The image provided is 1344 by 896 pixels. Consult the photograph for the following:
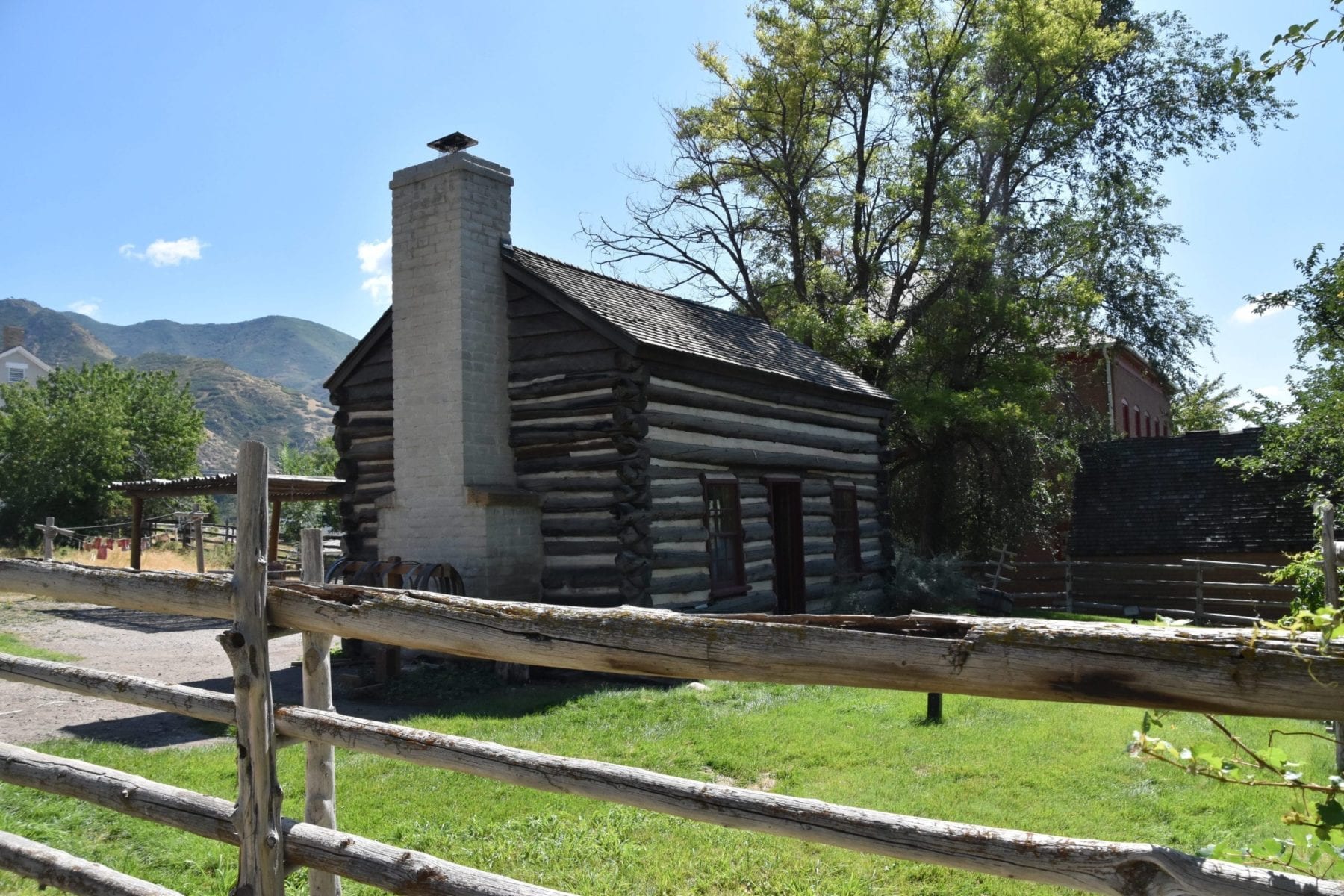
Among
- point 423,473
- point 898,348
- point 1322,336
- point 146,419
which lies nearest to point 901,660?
point 423,473

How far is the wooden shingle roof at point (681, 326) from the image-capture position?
1287 cm

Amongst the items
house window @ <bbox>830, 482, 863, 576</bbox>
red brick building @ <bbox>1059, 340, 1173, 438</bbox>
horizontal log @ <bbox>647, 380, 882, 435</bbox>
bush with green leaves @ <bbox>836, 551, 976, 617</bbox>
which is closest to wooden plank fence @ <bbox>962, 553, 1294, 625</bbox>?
bush with green leaves @ <bbox>836, 551, 976, 617</bbox>

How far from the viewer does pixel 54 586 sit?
186 inches

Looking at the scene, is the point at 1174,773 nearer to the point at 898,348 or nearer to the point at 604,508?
the point at 604,508

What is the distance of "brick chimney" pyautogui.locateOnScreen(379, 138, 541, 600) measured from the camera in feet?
40.9

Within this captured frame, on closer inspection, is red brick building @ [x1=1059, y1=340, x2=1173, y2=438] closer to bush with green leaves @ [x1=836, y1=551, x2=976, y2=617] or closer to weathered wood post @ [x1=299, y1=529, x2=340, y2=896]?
bush with green leaves @ [x1=836, y1=551, x2=976, y2=617]

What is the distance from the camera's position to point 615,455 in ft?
40.9

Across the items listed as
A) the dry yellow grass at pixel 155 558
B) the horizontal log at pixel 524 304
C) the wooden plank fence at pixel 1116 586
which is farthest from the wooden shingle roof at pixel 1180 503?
the dry yellow grass at pixel 155 558

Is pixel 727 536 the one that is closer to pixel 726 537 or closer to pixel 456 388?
pixel 726 537

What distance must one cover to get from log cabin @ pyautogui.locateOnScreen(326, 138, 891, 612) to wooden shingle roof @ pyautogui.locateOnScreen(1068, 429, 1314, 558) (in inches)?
517

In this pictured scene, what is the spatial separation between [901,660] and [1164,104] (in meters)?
30.8

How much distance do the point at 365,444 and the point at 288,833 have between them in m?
11.1

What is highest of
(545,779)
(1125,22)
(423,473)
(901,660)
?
(1125,22)

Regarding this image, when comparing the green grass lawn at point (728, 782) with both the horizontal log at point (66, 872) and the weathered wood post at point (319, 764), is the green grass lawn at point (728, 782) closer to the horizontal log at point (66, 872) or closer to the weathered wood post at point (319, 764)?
the horizontal log at point (66, 872)
